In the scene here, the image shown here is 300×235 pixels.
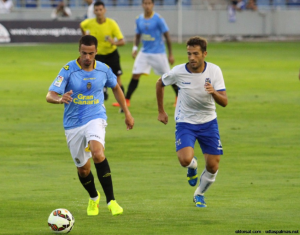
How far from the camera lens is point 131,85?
56.6ft

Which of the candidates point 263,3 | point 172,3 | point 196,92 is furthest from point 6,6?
point 196,92

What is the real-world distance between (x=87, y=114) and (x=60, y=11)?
31610mm

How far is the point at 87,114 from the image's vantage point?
7.98 metres

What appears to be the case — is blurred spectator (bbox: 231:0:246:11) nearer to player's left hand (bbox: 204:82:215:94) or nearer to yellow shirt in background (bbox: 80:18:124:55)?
yellow shirt in background (bbox: 80:18:124:55)

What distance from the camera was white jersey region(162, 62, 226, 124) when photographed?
27.7 ft

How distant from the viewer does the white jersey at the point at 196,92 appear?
8.43 meters

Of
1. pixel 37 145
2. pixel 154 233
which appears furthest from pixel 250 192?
pixel 37 145

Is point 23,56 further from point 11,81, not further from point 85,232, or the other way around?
point 85,232

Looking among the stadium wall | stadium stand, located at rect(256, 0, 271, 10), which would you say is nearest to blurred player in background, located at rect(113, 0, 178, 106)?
the stadium wall

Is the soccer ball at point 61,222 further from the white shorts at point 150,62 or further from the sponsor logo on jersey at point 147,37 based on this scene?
the sponsor logo on jersey at point 147,37

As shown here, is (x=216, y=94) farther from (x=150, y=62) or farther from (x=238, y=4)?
(x=238, y=4)

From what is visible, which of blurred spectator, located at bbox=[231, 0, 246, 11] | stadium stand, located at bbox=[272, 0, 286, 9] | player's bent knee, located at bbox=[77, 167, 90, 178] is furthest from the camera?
stadium stand, located at bbox=[272, 0, 286, 9]

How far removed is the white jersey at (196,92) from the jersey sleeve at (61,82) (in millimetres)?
1360

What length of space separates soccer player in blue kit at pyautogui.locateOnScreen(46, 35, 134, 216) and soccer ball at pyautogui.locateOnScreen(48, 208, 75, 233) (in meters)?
0.64
